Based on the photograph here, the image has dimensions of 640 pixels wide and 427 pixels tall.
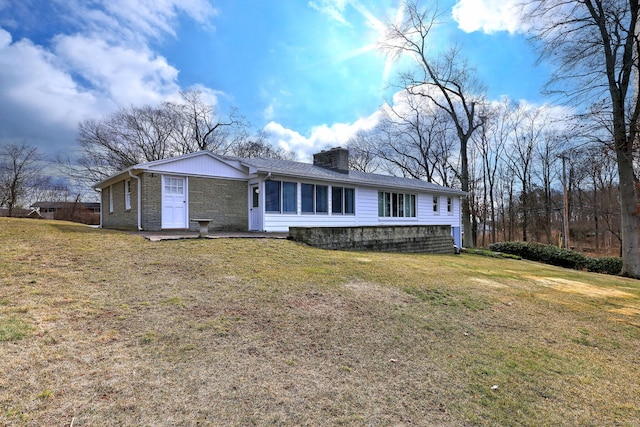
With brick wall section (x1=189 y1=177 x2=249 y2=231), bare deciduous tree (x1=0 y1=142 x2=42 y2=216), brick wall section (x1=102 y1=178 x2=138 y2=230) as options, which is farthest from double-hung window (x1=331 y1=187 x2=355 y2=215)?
bare deciduous tree (x1=0 y1=142 x2=42 y2=216)

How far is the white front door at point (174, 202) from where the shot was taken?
1162 centimetres

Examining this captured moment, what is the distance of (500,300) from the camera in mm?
5613

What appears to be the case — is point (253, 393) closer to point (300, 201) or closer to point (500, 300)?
point (500, 300)

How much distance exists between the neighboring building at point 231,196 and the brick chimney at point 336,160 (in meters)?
0.49

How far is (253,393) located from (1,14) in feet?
39.8

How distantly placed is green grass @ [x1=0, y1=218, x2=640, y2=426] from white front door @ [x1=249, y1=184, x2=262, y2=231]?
22.3 feet

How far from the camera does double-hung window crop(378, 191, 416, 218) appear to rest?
16625mm

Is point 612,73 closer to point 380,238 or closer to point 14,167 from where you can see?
→ point 380,238

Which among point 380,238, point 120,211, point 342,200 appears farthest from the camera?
point 342,200

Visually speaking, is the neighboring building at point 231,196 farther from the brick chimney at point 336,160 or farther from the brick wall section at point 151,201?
the brick chimney at point 336,160

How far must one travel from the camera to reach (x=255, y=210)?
1305cm

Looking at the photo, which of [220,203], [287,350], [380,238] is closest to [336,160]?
[380,238]

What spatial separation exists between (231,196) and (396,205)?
8.69m

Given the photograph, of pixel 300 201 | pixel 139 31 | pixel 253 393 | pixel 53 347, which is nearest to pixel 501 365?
pixel 253 393
